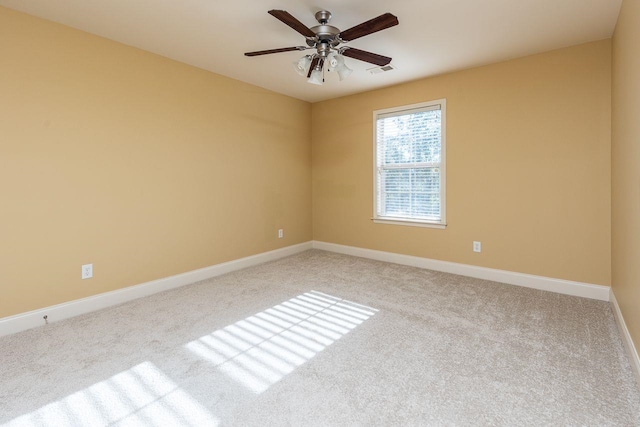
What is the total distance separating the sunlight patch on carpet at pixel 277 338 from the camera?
194cm

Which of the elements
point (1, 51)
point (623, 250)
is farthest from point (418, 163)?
point (1, 51)

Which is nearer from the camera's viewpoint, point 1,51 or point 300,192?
point 1,51

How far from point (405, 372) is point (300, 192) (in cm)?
361

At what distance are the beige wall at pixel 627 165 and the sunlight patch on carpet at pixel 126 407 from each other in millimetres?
2546

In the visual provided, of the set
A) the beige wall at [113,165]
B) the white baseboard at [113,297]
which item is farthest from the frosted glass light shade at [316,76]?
the white baseboard at [113,297]

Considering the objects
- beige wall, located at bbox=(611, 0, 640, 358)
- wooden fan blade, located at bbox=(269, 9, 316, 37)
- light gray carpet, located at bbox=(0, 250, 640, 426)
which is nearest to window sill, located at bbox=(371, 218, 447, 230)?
light gray carpet, located at bbox=(0, 250, 640, 426)

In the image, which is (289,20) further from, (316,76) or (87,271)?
(87,271)

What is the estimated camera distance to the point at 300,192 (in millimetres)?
5160

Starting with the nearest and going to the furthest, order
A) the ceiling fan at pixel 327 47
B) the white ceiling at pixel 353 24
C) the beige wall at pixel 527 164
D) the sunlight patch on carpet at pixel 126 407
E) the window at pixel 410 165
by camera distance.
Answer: the sunlight patch on carpet at pixel 126 407 → the ceiling fan at pixel 327 47 → the white ceiling at pixel 353 24 → the beige wall at pixel 527 164 → the window at pixel 410 165

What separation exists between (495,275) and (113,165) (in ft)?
13.7

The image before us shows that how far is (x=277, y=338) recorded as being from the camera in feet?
7.67

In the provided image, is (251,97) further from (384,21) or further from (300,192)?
(384,21)

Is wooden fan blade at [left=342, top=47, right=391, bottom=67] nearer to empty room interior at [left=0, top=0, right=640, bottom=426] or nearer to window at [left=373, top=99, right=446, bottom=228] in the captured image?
empty room interior at [left=0, top=0, right=640, bottom=426]

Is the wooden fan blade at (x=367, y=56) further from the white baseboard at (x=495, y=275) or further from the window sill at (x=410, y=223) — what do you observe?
the white baseboard at (x=495, y=275)
